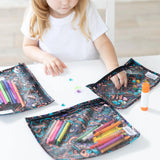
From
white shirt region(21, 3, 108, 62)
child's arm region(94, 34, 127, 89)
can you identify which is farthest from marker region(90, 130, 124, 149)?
white shirt region(21, 3, 108, 62)

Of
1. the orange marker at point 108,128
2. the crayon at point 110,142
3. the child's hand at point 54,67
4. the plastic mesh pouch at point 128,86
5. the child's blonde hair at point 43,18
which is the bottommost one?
the crayon at point 110,142

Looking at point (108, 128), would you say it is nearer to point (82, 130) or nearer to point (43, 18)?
point (82, 130)

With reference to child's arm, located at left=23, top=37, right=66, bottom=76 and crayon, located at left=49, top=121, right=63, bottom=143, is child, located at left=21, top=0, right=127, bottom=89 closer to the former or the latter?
child's arm, located at left=23, top=37, right=66, bottom=76

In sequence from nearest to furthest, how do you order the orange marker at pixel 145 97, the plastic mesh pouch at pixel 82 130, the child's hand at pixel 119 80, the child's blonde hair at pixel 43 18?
1. the plastic mesh pouch at pixel 82 130
2. the orange marker at pixel 145 97
3. the child's hand at pixel 119 80
4. the child's blonde hair at pixel 43 18

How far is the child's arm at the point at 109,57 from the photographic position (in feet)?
3.55

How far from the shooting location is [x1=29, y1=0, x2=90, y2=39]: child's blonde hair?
131 centimetres

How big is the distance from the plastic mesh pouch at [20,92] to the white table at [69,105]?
0.07 ft

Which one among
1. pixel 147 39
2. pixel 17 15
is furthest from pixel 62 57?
pixel 17 15

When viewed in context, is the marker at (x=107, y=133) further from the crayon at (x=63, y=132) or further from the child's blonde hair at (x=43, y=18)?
the child's blonde hair at (x=43, y=18)

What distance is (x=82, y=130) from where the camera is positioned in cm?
90

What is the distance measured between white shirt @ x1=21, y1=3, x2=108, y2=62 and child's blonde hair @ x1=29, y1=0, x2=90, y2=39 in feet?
0.07

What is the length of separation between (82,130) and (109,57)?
437 mm

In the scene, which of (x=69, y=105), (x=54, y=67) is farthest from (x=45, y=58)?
(x=69, y=105)

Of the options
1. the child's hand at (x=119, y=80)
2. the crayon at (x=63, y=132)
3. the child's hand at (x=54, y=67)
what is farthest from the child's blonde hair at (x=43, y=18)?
the crayon at (x=63, y=132)
